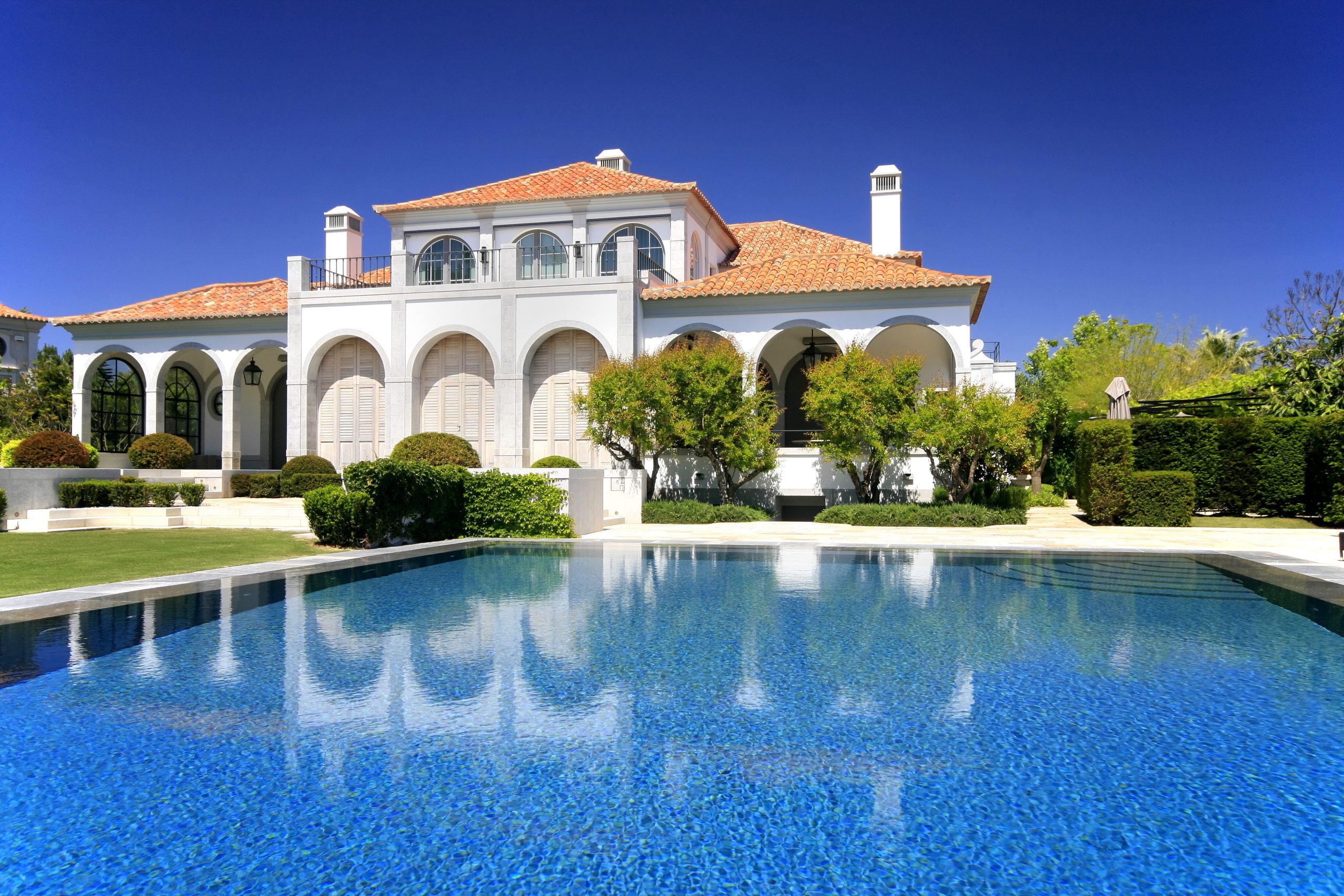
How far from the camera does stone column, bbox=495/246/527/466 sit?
83.9 ft

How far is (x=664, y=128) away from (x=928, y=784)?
2870 centimetres

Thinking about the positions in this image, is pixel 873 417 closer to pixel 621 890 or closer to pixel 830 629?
pixel 830 629

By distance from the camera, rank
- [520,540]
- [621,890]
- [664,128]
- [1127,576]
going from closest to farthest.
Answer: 1. [621,890]
2. [1127,576]
3. [520,540]
4. [664,128]

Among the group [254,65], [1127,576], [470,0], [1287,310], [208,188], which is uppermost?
[470,0]

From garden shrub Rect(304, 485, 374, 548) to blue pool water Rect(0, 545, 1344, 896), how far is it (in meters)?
5.21

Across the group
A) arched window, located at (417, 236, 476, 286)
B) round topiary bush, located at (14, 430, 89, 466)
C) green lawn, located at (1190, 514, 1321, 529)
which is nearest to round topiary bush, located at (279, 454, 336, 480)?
round topiary bush, located at (14, 430, 89, 466)

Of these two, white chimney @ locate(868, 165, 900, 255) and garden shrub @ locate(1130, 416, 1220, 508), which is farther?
white chimney @ locate(868, 165, 900, 255)

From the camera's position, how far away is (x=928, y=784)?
4.37 m

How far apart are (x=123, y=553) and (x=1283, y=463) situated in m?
26.6

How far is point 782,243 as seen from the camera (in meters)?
32.9

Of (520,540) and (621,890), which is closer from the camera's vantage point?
(621,890)

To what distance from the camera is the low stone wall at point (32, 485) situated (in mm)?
20312

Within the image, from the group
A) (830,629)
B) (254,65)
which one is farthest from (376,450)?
(830,629)

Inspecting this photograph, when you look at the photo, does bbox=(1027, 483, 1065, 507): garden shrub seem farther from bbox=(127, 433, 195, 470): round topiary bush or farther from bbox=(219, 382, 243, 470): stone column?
bbox=(127, 433, 195, 470): round topiary bush
